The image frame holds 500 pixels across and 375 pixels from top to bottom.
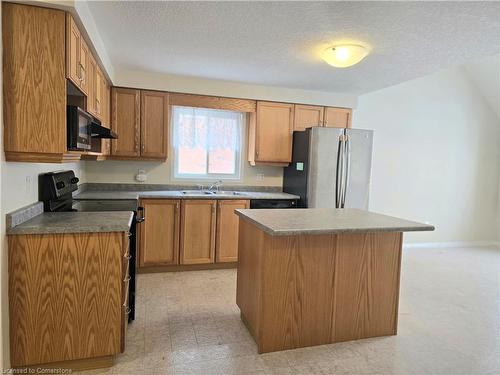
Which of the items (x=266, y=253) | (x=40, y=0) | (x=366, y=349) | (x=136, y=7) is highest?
(x=136, y=7)

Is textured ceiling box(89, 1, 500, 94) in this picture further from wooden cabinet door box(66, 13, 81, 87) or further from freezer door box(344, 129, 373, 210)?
freezer door box(344, 129, 373, 210)

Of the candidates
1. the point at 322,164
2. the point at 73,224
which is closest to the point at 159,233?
the point at 73,224

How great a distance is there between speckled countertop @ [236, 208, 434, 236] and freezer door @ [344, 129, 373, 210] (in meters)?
1.37

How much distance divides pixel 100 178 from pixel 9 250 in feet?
7.89

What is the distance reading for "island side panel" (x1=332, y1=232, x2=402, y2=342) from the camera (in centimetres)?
240

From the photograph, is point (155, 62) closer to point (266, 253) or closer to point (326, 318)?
point (266, 253)

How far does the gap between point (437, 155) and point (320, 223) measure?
13.5ft

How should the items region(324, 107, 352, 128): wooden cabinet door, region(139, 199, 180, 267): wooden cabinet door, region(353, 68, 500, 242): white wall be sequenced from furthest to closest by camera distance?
region(353, 68, 500, 242): white wall
region(324, 107, 352, 128): wooden cabinet door
region(139, 199, 180, 267): wooden cabinet door

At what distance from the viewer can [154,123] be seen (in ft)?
13.0

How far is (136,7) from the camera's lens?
7.35ft

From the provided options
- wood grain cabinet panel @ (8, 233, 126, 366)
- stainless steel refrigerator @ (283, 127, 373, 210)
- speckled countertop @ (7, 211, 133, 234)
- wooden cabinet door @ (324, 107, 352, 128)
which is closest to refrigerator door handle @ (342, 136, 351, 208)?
stainless steel refrigerator @ (283, 127, 373, 210)

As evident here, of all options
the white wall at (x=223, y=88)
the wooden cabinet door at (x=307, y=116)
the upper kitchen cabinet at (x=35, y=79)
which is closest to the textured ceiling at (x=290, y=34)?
the white wall at (x=223, y=88)

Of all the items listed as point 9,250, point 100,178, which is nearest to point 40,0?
point 9,250

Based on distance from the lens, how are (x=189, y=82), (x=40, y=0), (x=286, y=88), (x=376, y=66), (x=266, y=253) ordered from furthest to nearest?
1. (x=286, y=88)
2. (x=189, y=82)
3. (x=376, y=66)
4. (x=266, y=253)
5. (x=40, y=0)
